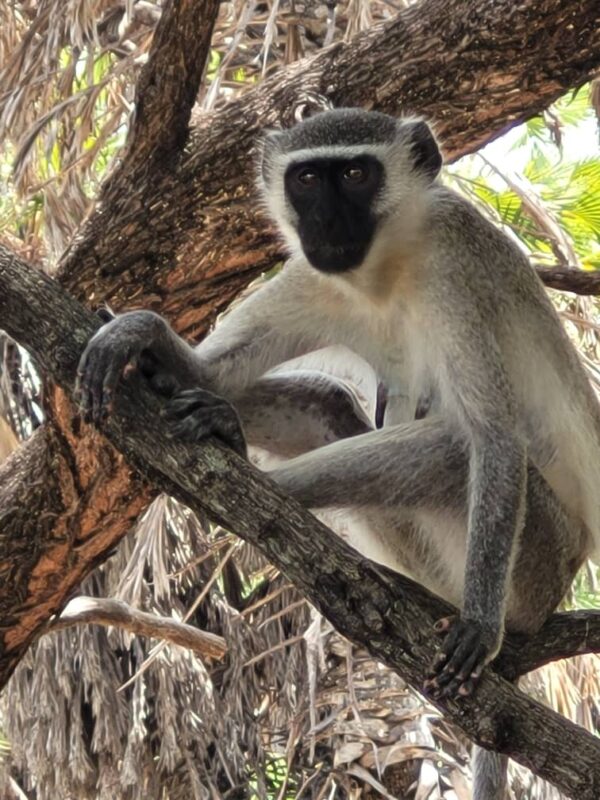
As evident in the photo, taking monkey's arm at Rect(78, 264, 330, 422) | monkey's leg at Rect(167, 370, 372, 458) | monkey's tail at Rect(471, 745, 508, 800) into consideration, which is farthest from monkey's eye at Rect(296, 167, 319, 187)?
monkey's tail at Rect(471, 745, 508, 800)

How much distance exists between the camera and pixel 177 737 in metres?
6.95

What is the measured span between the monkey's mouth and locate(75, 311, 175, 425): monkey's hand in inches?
20.9

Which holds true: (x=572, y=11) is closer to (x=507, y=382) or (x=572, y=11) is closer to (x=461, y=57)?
(x=461, y=57)

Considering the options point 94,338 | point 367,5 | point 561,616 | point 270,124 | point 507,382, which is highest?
point 367,5

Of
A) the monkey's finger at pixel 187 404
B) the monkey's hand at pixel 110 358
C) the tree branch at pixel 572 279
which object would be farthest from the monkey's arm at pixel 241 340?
the tree branch at pixel 572 279

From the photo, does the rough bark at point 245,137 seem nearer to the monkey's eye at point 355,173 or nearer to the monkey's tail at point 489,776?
the monkey's eye at point 355,173

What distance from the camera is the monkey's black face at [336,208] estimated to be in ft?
13.1

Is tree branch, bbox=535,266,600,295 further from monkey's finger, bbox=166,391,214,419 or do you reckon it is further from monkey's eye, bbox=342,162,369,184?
monkey's finger, bbox=166,391,214,419

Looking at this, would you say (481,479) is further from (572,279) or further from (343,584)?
(572,279)

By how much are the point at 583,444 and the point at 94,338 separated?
175cm

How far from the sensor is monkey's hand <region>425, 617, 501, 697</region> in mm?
3229

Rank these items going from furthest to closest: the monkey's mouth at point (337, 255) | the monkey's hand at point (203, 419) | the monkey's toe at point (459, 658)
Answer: the monkey's mouth at point (337, 255) < the monkey's hand at point (203, 419) < the monkey's toe at point (459, 658)

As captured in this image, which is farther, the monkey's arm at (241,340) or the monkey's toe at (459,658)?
the monkey's arm at (241,340)

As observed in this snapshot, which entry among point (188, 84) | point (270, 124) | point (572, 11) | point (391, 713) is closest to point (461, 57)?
point (572, 11)
